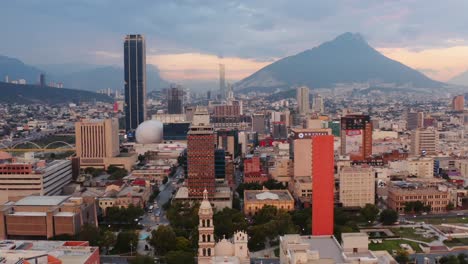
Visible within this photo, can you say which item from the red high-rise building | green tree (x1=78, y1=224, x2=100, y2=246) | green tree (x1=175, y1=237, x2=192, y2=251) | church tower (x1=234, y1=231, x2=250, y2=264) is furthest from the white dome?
church tower (x1=234, y1=231, x2=250, y2=264)

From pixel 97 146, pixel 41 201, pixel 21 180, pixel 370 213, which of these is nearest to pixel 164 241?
pixel 41 201

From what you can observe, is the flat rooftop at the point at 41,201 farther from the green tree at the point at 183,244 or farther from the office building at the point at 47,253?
the green tree at the point at 183,244

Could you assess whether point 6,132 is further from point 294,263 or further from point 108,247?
point 294,263

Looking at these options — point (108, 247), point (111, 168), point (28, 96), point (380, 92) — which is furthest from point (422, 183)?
point (380, 92)

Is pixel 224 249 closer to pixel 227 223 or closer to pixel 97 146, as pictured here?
pixel 227 223

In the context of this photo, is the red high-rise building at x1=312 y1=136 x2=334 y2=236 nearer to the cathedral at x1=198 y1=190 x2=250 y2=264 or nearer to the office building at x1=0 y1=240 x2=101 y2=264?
the cathedral at x1=198 y1=190 x2=250 y2=264
